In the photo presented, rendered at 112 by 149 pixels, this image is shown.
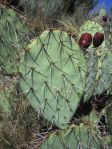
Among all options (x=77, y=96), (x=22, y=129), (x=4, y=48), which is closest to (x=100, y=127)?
(x=77, y=96)

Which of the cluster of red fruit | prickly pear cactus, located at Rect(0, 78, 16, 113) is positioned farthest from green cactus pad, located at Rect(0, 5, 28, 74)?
the cluster of red fruit

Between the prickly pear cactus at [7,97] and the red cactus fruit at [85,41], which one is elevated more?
the red cactus fruit at [85,41]

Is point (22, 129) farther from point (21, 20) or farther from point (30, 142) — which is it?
point (21, 20)

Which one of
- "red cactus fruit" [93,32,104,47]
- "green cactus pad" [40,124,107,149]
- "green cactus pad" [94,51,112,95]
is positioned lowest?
"green cactus pad" [40,124,107,149]

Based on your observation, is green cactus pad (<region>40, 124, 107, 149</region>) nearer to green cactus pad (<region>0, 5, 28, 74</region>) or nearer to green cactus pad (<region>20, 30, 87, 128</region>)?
green cactus pad (<region>20, 30, 87, 128</region>)

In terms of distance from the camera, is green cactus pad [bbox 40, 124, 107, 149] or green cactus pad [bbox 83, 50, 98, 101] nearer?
green cactus pad [bbox 40, 124, 107, 149]

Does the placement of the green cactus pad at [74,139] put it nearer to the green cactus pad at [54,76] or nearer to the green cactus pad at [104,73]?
the green cactus pad at [54,76]

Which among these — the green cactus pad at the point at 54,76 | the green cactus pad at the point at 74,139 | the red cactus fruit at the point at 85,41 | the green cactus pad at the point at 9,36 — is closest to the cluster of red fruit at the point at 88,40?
the red cactus fruit at the point at 85,41
